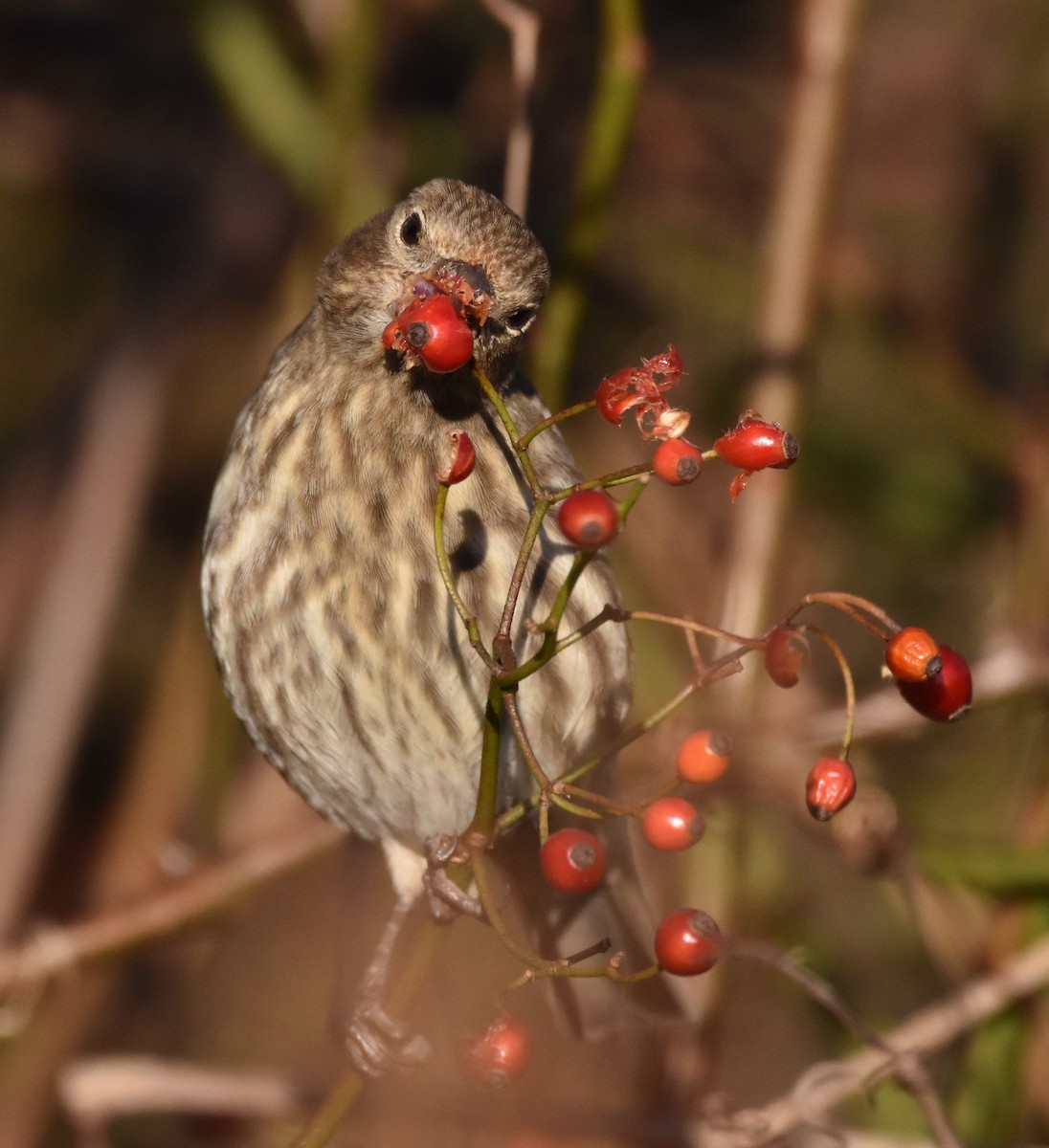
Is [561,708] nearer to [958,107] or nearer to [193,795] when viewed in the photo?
[193,795]

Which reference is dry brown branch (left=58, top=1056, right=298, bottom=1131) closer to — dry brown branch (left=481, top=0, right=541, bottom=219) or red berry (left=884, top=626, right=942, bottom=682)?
dry brown branch (left=481, top=0, right=541, bottom=219)

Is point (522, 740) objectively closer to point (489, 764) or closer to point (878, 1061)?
point (489, 764)

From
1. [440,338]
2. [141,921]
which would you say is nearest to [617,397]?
[440,338]

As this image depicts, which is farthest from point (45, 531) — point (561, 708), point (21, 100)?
point (561, 708)

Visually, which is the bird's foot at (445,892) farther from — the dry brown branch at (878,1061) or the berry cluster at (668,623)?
the dry brown branch at (878,1061)

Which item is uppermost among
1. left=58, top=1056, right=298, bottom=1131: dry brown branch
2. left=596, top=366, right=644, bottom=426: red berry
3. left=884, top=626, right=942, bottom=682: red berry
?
left=596, top=366, right=644, bottom=426: red berry

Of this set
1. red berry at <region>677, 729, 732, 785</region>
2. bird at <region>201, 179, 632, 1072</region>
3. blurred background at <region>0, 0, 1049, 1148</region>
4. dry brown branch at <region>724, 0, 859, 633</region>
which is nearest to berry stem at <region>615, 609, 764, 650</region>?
red berry at <region>677, 729, 732, 785</region>
